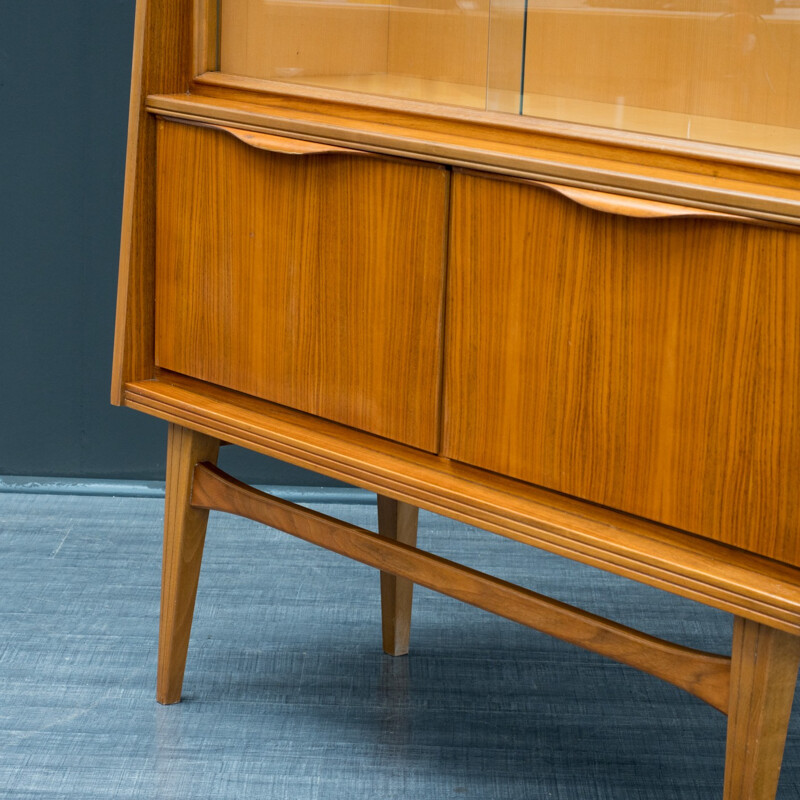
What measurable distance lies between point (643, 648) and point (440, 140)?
0.55 meters

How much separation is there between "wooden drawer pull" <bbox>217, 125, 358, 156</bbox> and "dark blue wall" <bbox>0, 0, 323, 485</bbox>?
3.90 feet

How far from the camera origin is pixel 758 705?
1.11m

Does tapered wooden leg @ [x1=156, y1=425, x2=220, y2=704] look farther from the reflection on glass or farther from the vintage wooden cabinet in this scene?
the reflection on glass

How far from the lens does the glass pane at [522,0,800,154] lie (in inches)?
43.5

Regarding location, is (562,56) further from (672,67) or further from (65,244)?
(65,244)

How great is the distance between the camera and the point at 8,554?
7.36ft

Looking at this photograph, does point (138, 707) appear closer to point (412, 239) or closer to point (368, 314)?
point (368, 314)

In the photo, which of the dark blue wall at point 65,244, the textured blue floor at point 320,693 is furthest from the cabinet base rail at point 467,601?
the dark blue wall at point 65,244

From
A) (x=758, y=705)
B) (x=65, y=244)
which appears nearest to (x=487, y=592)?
(x=758, y=705)

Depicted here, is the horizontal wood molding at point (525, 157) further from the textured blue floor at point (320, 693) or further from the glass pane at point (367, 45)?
the textured blue floor at point (320, 693)

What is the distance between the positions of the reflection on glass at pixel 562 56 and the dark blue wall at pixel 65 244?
1.05 m

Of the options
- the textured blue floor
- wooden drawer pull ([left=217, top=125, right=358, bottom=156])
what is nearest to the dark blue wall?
the textured blue floor

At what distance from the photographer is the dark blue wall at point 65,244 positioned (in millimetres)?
2436

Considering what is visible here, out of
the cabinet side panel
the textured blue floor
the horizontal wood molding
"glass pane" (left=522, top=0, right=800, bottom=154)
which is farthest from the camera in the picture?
the textured blue floor
